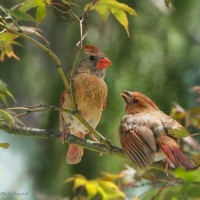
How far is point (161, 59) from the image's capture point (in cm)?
601

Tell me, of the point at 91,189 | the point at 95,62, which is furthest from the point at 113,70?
the point at 91,189

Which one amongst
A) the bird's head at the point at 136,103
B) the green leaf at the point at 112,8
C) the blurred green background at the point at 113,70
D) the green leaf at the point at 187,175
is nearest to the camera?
the green leaf at the point at 187,175

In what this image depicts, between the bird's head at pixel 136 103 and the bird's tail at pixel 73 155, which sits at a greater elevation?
the bird's head at pixel 136 103

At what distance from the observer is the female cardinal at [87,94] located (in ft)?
14.1

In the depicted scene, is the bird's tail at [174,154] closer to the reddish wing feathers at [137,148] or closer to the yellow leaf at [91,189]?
the reddish wing feathers at [137,148]

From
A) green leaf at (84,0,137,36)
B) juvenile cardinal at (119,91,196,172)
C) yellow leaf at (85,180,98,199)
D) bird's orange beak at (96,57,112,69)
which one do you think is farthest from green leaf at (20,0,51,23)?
bird's orange beak at (96,57,112,69)

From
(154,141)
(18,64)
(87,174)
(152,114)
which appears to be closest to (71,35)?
(18,64)

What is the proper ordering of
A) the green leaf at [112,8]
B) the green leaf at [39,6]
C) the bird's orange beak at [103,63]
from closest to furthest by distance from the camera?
the green leaf at [39,6], the green leaf at [112,8], the bird's orange beak at [103,63]

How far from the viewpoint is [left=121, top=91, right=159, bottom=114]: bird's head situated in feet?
13.7

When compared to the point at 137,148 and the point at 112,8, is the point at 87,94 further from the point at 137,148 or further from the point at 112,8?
the point at 112,8

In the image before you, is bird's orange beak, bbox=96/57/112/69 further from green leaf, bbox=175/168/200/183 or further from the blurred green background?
green leaf, bbox=175/168/200/183

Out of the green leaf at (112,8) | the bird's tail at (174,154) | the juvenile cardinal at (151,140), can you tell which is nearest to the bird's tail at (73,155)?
the juvenile cardinal at (151,140)

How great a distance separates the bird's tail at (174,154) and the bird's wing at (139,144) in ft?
0.20

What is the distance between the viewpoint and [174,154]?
10.9 feet
